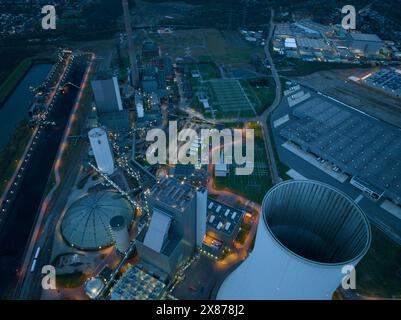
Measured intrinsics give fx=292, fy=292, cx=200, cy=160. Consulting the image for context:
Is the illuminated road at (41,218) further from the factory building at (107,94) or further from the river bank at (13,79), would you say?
the river bank at (13,79)

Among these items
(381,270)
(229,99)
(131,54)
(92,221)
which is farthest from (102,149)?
(381,270)

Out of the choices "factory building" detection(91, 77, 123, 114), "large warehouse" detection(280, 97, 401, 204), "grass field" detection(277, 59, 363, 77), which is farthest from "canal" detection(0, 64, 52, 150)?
"grass field" detection(277, 59, 363, 77)

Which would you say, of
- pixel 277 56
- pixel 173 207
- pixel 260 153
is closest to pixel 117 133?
pixel 260 153

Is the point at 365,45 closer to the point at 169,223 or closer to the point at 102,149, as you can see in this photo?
the point at 102,149

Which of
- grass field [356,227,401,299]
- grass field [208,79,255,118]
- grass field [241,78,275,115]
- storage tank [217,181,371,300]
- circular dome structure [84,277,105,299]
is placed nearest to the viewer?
storage tank [217,181,371,300]

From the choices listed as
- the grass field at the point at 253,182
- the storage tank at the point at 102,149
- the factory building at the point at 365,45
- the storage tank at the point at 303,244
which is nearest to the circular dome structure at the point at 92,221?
the storage tank at the point at 102,149

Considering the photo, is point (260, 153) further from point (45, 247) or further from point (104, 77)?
point (45, 247)

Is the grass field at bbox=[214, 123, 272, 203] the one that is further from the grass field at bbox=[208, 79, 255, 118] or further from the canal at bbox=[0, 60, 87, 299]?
the canal at bbox=[0, 60, 87, 299]

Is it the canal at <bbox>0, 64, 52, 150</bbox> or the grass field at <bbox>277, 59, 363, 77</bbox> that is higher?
the grass field at <bbox>277, 59, 363, 77</bbox>
